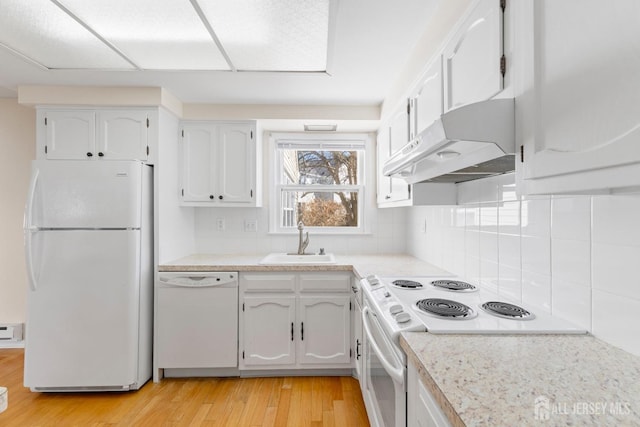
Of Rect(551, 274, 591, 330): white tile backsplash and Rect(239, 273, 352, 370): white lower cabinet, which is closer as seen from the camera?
Rect(551, 274, 591, 330): white tile backsplash

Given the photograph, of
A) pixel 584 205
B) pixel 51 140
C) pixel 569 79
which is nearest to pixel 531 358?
pixel 584 205

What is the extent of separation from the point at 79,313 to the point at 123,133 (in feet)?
4.33

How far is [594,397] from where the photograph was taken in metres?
0.70

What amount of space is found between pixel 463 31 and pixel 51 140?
2.84m

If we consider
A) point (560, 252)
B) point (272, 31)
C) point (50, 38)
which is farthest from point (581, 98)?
point (50, 38)

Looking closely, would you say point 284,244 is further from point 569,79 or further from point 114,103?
point 569,79

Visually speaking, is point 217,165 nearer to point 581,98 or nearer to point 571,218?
point 571,218

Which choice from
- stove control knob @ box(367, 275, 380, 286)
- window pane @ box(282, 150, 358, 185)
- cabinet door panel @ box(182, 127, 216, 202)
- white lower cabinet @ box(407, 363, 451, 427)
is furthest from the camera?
window pane @ box(282, 150, 358, 185)

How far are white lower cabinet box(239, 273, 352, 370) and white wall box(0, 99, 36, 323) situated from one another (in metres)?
2.13

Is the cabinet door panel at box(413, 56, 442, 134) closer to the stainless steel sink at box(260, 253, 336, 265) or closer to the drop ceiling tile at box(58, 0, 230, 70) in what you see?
the drop ceiling tile at box(58, 0, 230, 70)

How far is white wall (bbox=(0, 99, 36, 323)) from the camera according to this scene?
2.85 meters

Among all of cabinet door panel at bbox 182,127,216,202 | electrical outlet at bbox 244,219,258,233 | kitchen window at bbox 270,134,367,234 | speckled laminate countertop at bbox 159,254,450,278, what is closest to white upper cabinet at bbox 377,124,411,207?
kitchen window at bbox 270,134,367,234

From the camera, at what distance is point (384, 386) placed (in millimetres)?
1371

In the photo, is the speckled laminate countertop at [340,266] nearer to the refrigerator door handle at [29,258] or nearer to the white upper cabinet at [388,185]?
the white upper cabinet at [388,185]
